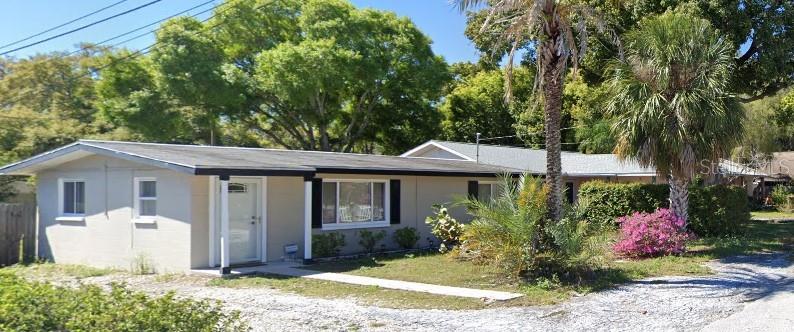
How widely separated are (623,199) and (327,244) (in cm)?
1103

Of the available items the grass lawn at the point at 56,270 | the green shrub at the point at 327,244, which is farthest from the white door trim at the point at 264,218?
the grass lawn at the point at 56,270

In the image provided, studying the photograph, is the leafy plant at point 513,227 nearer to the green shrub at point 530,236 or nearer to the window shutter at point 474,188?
the green shrub at point 530,236

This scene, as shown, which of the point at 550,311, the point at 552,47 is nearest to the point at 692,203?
the point at 552,47

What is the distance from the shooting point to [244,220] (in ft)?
52.2

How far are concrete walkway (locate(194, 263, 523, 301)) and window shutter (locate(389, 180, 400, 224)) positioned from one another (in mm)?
4244

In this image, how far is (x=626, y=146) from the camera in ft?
60.8

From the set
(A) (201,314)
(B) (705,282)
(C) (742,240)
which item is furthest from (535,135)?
(A) (201,314)

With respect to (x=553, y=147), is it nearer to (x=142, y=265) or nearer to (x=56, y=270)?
(x=142, y=265)

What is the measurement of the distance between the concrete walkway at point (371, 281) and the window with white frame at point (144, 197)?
2227mm

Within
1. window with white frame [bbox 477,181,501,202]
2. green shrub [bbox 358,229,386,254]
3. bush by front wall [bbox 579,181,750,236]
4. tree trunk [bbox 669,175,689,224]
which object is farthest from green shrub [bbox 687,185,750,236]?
green shrub [bbox 358,229,386,254]

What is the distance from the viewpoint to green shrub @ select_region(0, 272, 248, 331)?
5.65 m

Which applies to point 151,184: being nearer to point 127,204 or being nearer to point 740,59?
point 127,204

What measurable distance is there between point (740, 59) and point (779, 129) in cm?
2498

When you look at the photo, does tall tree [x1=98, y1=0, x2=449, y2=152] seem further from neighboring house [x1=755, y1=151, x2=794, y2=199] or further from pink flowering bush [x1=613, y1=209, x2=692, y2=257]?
neighboring house [x1=755, y1=151, x2=794, y2=199]
